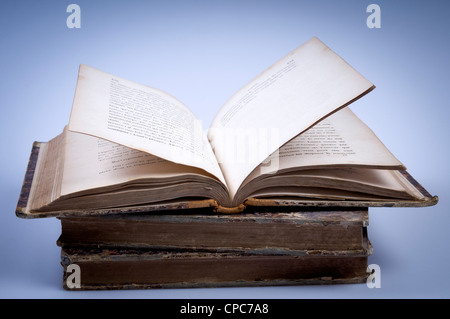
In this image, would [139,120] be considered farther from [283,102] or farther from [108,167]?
[283,102]

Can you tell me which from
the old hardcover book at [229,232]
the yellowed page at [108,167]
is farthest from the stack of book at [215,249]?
the yellowed page at [108,167]

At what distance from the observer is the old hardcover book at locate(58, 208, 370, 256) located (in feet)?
7.55

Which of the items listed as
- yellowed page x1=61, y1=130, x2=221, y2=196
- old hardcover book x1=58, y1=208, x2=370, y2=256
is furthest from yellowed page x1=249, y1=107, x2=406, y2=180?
yellowed page x1=61, y1=130, x2=221, y2=196

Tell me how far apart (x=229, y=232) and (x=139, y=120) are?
46cm

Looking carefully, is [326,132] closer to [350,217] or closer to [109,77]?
[350,217]

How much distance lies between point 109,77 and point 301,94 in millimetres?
693

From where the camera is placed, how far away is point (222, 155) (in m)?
2.48

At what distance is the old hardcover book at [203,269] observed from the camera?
91.6 inches

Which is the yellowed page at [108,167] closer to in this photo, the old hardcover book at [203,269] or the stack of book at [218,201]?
the stack of book at [218,201]

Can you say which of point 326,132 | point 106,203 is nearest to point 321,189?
point 326,132

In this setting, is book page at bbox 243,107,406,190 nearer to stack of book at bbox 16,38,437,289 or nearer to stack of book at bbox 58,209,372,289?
stack of book at bbox 16,38,437,289

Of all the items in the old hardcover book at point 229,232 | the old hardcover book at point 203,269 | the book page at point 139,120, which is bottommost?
the old hardcover book at point 203,269

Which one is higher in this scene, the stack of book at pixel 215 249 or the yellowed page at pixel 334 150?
the yellowed page at pixel 334 150

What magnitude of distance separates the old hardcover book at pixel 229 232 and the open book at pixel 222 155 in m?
0.05
